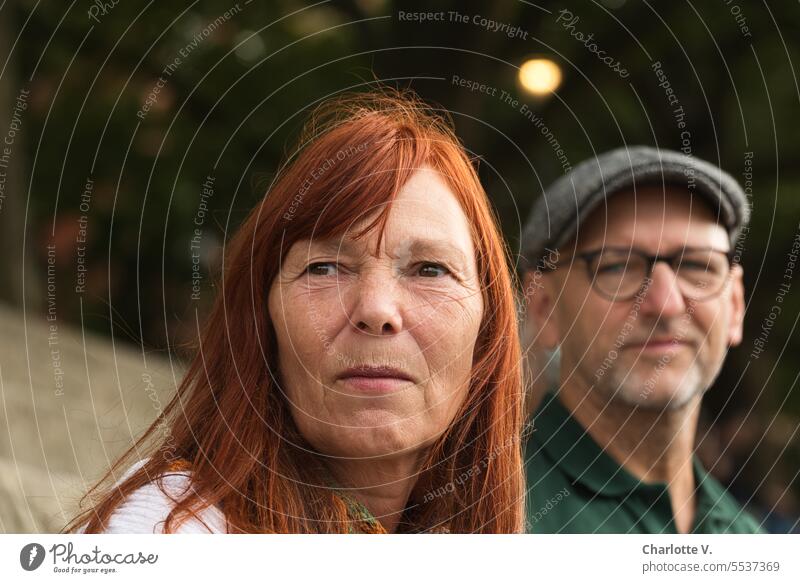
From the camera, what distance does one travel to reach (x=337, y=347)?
0.93m

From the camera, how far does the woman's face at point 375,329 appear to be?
0.93 metres

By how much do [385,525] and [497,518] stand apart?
0.12m

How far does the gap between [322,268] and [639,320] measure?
56 centimetres

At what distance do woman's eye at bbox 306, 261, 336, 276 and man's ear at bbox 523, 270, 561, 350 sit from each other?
18.1 inches

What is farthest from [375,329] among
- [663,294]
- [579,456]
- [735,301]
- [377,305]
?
[735,301]

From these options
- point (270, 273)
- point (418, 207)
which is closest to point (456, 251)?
point (418, 207)

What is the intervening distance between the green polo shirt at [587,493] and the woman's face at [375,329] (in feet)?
1.03

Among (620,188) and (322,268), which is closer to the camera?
(322,268)

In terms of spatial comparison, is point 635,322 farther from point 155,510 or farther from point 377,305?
point 155,510

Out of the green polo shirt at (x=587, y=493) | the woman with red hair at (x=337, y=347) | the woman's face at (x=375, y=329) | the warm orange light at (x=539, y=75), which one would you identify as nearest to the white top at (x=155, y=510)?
the woman with red hair at (x=337, y=347)

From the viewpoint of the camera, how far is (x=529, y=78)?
6.68 feet

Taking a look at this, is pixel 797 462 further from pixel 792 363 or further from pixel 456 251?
pixel 456 251

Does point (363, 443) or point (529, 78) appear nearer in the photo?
point (363, 443)

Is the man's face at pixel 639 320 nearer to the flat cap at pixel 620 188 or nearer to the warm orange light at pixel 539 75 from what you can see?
the flat cap at pixel 620 188
